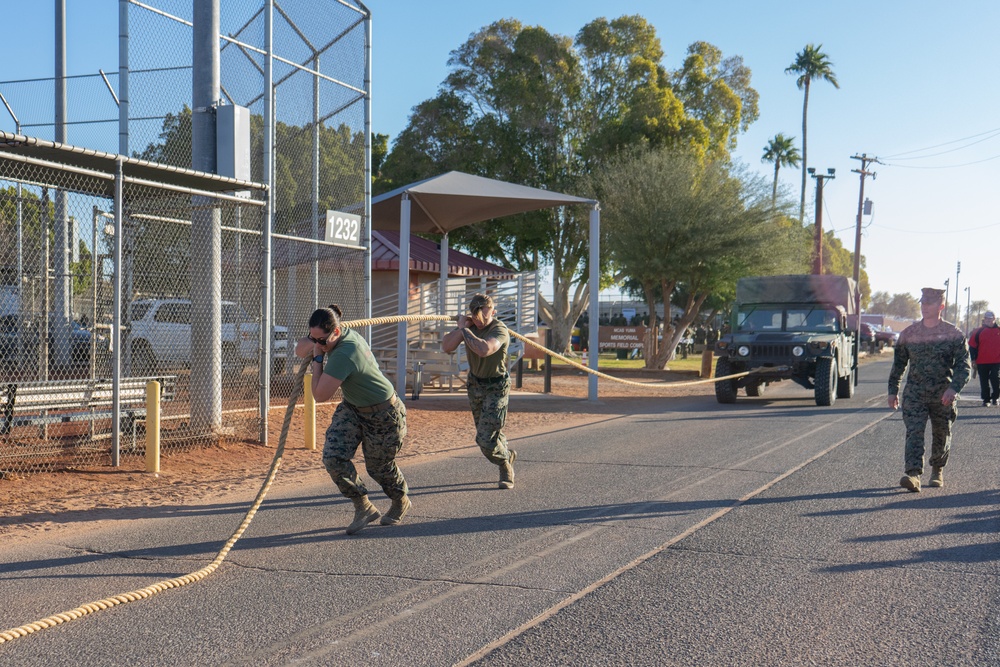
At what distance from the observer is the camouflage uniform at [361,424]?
6.32 m

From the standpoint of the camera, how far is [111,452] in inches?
364

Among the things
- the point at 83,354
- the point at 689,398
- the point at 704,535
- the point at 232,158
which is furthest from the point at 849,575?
the point at 83,354

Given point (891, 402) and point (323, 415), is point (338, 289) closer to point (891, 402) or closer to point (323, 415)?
point (323, 415)

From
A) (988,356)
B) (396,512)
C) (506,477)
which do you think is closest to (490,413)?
(506,477)

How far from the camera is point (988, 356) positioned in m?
17.0

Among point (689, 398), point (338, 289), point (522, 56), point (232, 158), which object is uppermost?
point (522, 56)

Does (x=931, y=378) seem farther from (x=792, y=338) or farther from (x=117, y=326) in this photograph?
(x=792, y=338)

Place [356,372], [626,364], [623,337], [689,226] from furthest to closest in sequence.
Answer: [623,337], [626,364], [689,226], [356,372]

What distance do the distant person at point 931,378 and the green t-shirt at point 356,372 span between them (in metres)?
4.72

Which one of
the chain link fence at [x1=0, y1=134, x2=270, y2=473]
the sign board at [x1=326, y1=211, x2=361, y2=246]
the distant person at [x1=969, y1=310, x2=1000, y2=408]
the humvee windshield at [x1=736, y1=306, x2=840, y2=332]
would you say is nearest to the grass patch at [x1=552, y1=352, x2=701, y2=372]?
the humvee windshield at [x1=736, y1=306, x2=840, y2=332]

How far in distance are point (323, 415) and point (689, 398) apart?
8967mm

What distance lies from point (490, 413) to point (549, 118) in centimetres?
2719

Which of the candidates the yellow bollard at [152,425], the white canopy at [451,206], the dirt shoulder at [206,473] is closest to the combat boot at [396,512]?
the dirt shoulder at [206,473]

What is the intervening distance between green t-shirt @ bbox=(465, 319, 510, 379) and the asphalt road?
3.52 ft
